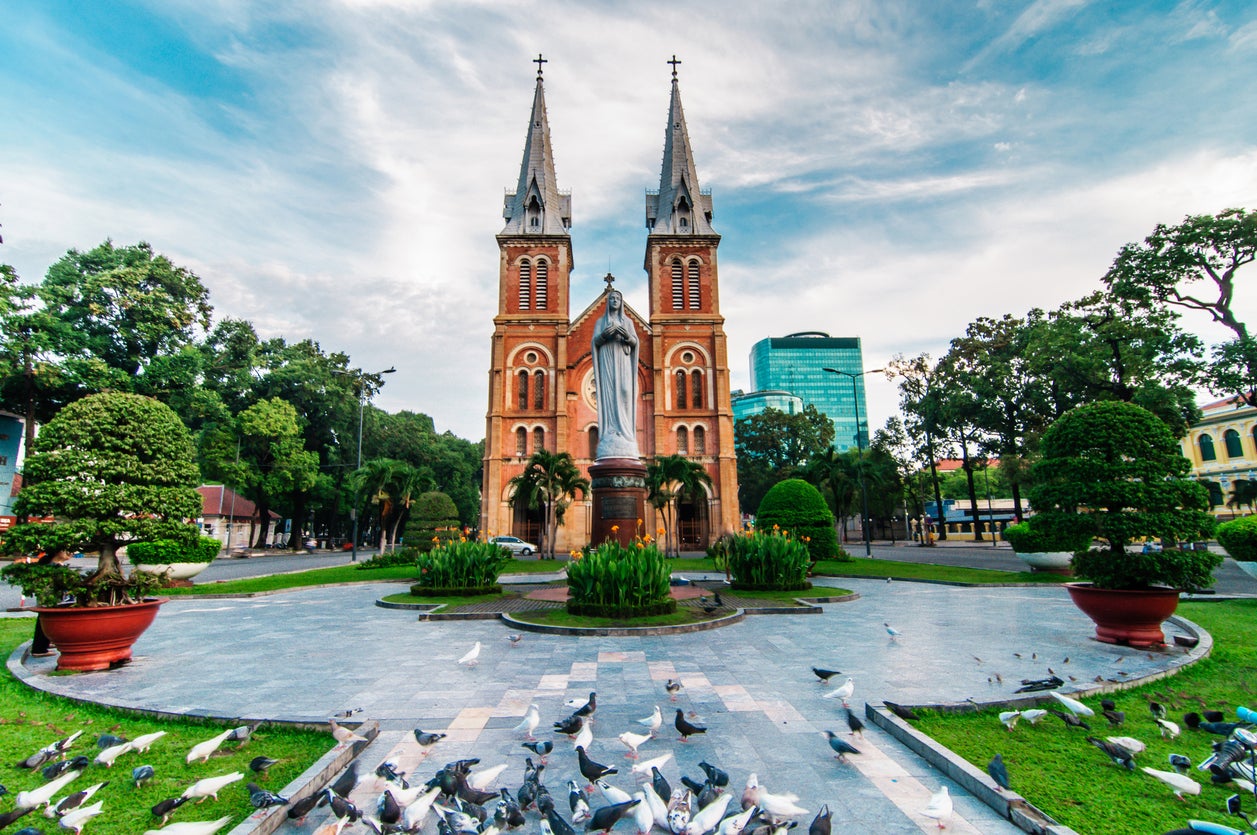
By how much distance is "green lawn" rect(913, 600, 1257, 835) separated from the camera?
11.0ft

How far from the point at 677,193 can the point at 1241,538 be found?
1371 inches

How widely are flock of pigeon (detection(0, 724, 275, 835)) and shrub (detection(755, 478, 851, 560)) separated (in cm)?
1618

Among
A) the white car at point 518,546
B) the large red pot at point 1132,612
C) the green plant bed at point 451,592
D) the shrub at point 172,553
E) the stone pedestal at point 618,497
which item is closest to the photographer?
the large red pot at point 1132,612

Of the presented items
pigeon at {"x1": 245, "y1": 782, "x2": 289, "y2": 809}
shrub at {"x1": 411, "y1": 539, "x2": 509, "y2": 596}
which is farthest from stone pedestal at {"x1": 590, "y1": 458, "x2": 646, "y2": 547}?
pigeon at {"x1": 245, "y1": 782, "x2": 289, "y2": 809}

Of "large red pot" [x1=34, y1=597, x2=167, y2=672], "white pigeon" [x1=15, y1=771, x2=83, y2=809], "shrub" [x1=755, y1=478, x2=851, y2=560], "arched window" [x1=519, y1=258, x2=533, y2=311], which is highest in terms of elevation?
"arched window" [x1=519, y1=258, x2=533, y2=311]

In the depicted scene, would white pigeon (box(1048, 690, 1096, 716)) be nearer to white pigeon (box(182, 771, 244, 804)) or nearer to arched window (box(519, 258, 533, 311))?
white pigeon (box(182, 771, 244, 804))

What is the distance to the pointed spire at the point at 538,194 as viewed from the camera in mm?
40719

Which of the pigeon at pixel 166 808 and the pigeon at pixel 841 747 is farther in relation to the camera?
the pigeon at pixel 841 747

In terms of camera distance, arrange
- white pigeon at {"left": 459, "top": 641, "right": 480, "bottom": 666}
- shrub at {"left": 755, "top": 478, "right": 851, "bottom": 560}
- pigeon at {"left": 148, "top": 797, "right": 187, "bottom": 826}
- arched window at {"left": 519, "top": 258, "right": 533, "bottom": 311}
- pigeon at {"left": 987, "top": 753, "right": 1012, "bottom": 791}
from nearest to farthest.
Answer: pigeon at {"left": 148, "top": 797, "right": 187, "bottom": 826} < pigeon at {"left": 987, "top": 753, "right": 1012, "bottom": 791} < white pigeon at {"left": 459, "top": 641, "right": 480, "bottom": 666} < shrub at {"left": 755, "top": 478, "right": 851, "bottom": 560} < arched window at {"left": 519, "top": 258, "right": 533, "bottom": 311}

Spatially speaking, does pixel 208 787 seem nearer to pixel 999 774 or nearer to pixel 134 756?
pixel 134 756

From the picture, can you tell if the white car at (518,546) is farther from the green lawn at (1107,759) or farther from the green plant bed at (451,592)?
the green lawn at (1107,759)

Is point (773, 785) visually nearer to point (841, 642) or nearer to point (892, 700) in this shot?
point (892, 700)

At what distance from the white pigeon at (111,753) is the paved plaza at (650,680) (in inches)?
38.2

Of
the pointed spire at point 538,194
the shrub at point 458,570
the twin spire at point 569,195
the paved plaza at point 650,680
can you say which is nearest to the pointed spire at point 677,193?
the twin spire at point 569,195
